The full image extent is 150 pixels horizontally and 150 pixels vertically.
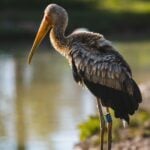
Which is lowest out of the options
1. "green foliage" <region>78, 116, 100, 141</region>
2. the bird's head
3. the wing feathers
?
"green foliage" <region>78, 116, 100, 141</region>

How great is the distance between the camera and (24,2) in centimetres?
3466

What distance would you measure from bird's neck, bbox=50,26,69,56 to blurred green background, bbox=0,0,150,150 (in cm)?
277

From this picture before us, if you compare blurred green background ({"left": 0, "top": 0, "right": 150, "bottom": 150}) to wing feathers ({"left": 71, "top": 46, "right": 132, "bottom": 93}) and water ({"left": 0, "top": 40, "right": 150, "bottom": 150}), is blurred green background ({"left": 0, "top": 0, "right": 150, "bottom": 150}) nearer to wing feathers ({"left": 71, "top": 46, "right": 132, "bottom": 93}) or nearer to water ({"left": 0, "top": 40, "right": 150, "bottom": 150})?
water ({"left": 0, "top": 40, "right": 150, "bottom": 150})

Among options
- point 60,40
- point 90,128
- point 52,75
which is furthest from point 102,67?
point 52,75

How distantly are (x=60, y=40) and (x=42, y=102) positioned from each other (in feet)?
25.4

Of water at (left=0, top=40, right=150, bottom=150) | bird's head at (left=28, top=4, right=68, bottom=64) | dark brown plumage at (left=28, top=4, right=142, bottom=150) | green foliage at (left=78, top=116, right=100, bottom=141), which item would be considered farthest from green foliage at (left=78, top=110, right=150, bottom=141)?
bird's head at (left=28, top=4, right=68, bottom=64)

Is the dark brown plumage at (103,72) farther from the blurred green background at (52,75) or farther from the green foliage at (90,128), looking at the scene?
the green foliage at (90,128)

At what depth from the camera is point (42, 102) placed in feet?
50.7

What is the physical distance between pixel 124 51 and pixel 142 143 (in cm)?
1591

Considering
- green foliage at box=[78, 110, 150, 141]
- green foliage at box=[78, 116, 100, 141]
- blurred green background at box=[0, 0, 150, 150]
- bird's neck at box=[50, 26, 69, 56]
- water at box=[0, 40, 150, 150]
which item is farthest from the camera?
blurred green background at box=[0, 0, 150, 150]

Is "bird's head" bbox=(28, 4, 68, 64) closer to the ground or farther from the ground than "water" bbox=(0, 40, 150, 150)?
farther from the ground

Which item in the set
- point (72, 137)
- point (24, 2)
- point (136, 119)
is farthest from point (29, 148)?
point (24, 2)

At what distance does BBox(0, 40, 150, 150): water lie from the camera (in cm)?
1180

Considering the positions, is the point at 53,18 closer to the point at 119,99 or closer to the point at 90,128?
the point at 119,99
